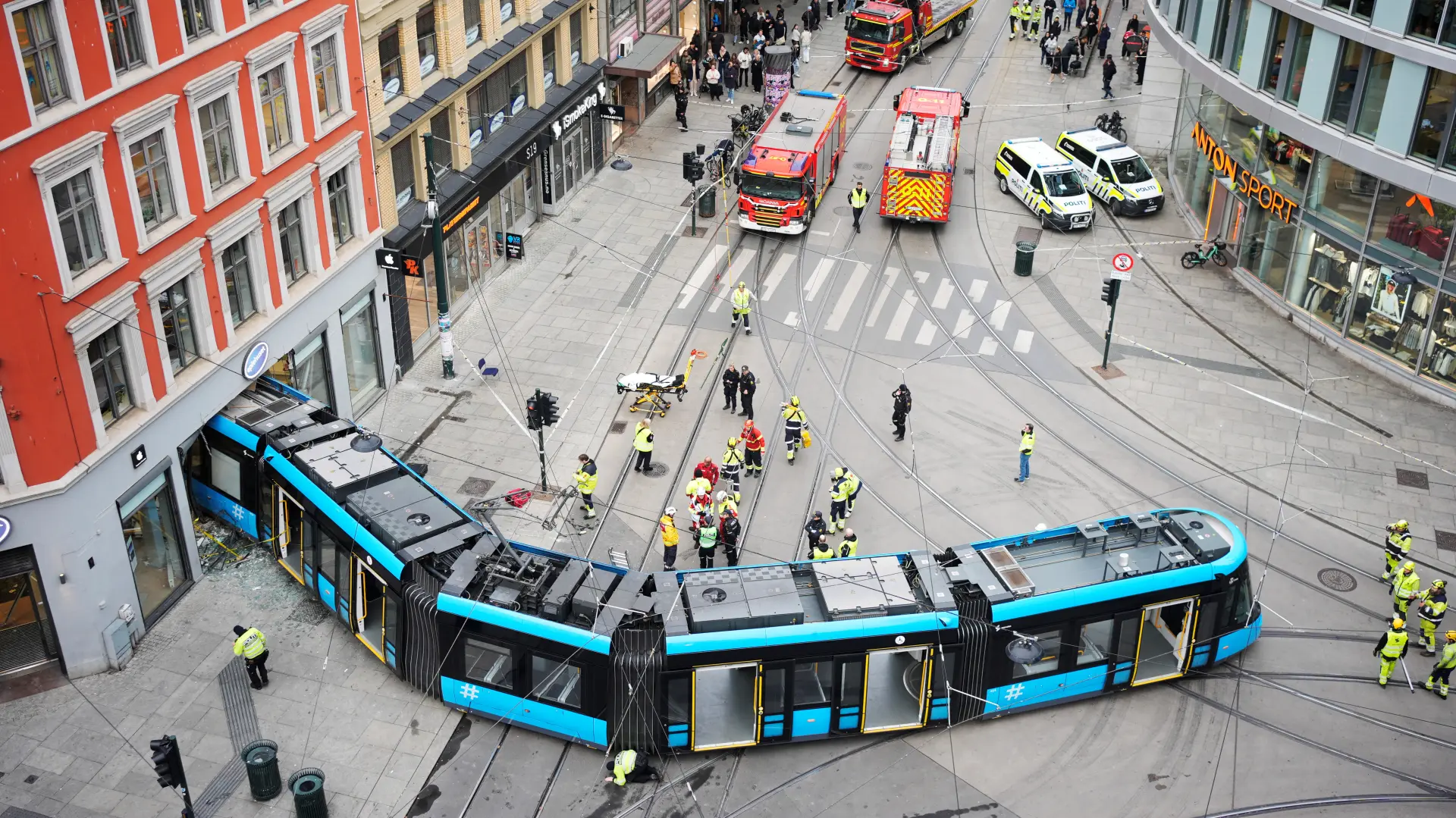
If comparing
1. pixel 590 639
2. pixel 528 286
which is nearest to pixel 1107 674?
pixel 590 639

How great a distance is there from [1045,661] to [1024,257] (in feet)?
64.1

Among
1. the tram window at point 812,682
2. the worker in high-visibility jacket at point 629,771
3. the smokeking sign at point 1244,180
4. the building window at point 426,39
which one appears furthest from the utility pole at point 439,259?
the smokeking sign at point 1244,180

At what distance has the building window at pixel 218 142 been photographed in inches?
1079

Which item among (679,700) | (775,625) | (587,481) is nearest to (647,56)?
(587,481)

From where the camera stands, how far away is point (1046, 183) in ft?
150

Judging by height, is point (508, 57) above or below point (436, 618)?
above

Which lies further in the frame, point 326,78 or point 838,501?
point 326,78

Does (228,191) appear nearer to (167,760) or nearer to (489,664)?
(489,664)

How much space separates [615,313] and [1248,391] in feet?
56.8

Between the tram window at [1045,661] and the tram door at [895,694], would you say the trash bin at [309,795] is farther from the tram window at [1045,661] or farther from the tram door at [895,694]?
the tram window at [1045,661]

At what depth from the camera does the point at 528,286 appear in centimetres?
4144

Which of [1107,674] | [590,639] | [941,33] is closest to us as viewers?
[590,639]

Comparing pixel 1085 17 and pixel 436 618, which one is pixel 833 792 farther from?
pixel 1085 17

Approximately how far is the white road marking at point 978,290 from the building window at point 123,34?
79.5ft
